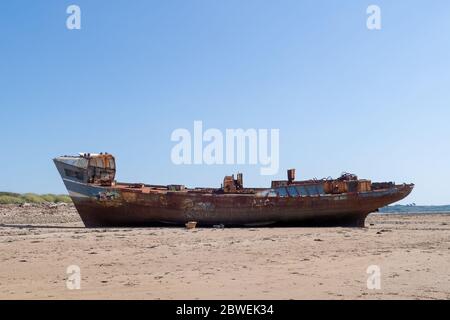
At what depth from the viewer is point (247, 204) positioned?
27141 mm

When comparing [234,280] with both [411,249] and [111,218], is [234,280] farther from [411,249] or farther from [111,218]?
[111,218]

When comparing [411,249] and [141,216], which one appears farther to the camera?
[141,216]

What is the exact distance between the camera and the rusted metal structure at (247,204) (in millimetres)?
27078
